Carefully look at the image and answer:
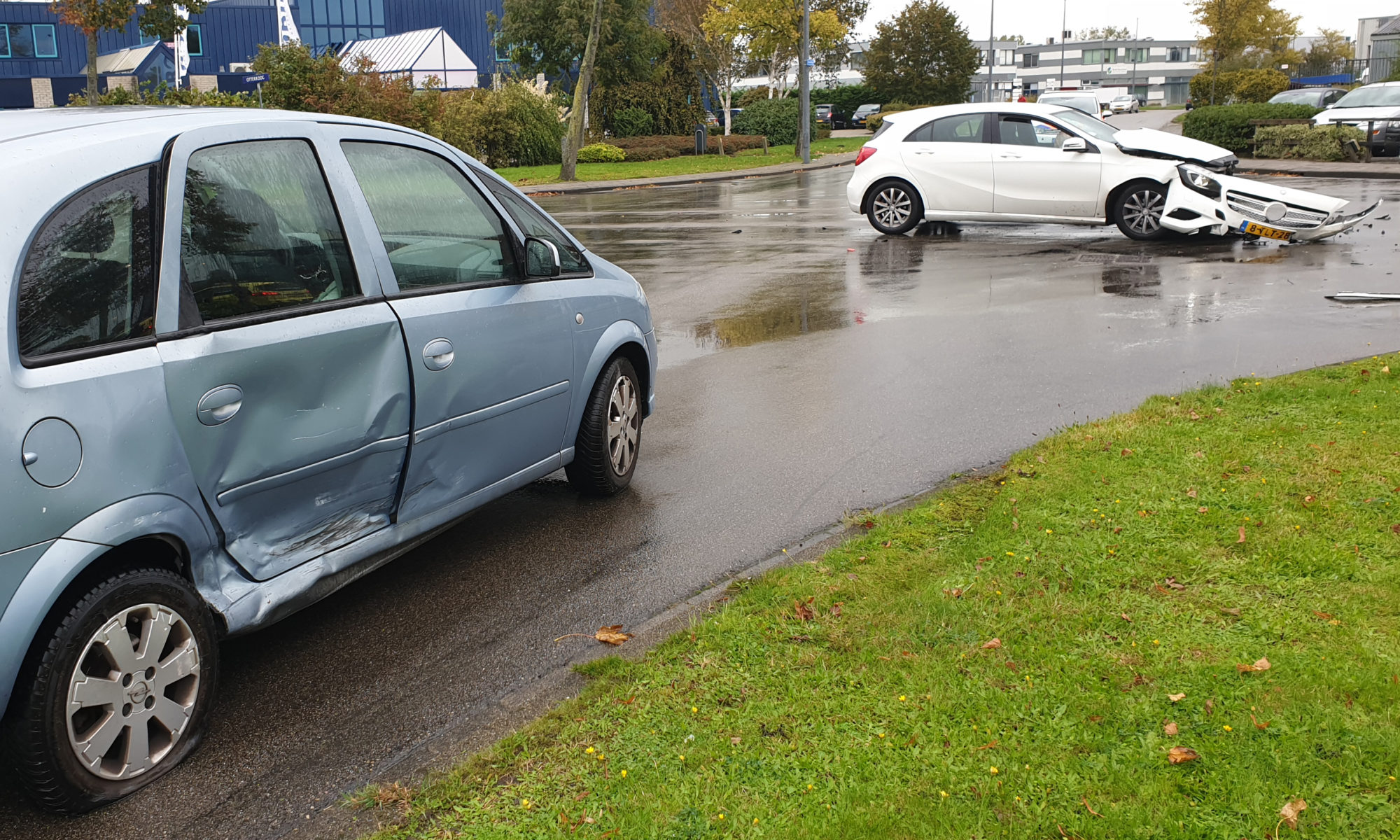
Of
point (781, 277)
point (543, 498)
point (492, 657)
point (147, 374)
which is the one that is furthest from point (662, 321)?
point (147, 374)

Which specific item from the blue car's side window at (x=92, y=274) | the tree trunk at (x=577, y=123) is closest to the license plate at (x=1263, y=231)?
the blue car's side window at (x=92, y=274)

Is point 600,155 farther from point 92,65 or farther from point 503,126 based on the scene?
point 92,65

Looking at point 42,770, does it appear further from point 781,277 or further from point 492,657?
point 781,277

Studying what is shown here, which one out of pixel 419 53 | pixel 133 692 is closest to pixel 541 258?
pixel 133 692

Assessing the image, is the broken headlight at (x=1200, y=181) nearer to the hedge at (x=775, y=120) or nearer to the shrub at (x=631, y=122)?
the shrub at (x=631, y=122)

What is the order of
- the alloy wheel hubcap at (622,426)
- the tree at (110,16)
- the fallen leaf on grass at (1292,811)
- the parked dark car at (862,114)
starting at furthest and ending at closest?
the parked dark car at (862,114), the tree at (110,16), the alloy wheel hubcap at (622,426), the fallen leaf on grass at (1292,811)

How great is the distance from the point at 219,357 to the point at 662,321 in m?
7.47

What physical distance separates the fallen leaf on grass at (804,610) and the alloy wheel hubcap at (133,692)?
2016 mm

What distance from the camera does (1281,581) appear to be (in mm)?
4363

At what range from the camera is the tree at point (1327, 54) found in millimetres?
85000

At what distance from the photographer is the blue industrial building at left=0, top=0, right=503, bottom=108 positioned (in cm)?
6594

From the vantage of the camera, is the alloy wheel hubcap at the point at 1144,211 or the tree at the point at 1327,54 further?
the tree at the point at 1327,54

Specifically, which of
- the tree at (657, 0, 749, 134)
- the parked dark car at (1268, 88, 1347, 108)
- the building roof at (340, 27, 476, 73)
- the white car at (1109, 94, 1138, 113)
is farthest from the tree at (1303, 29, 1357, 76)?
the building roof at (340, 27, 476, 73)

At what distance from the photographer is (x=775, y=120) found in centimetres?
5072
